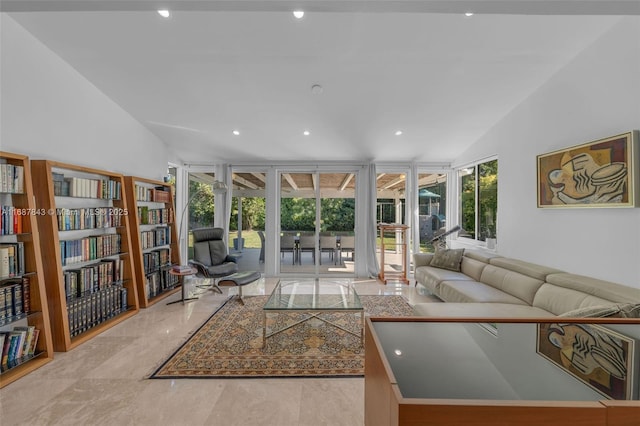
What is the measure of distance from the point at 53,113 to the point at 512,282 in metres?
5.31

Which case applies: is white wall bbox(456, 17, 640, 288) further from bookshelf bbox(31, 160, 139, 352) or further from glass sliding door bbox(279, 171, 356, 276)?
bookshelf bbox(31, 160, 139, 352)

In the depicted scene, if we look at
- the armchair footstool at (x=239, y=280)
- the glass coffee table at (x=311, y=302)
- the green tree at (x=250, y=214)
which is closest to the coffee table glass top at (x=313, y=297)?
the glass coffee table at (x=311, y=302)

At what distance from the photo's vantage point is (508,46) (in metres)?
2.55

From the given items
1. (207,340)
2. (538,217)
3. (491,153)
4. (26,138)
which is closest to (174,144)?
(26,138)

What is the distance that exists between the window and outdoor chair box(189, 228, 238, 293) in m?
4.21

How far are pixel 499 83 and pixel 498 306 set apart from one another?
8.03 feet

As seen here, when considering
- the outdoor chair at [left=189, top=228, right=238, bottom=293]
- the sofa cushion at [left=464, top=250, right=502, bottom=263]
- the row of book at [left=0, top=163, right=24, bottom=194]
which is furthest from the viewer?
the outdoor chair at [left=189, top=228, right=238, bottom=293]

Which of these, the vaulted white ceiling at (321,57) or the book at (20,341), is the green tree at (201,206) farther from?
the book at (20,341)

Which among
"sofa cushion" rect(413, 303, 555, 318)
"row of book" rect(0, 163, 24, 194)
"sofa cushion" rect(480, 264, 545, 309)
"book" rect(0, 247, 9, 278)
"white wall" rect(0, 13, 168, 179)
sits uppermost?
"white wall" rect(0, 13, 168, 179)

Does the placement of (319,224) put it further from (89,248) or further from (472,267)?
(89,248)

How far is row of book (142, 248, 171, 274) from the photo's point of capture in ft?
13.2

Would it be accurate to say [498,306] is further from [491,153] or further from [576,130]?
[491,153]

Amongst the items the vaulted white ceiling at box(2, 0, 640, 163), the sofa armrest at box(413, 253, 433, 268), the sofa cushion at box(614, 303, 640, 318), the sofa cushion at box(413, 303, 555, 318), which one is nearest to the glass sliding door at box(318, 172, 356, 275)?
the sofa armrest at box(413, 253, 433, 268)

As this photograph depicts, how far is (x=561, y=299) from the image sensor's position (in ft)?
8.38
